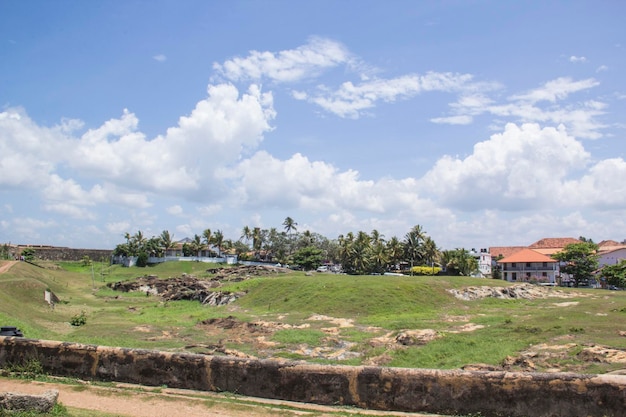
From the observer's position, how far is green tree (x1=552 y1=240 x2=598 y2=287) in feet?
222

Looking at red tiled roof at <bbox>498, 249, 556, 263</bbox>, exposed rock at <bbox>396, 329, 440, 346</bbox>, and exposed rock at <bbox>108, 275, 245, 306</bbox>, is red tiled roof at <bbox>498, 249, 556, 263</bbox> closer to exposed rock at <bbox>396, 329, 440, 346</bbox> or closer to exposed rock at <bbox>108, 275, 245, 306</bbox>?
exposed rock at <bbox>108, 275, 245, 306</bbox>

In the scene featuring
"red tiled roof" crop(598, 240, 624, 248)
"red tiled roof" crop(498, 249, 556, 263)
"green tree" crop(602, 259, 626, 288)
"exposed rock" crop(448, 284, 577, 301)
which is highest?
"red tiled roof" crop(598, 240, 624, 248)

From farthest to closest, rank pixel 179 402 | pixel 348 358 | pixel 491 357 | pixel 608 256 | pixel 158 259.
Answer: pixel 158 259 → pixel 608 256 → pixel 348 358 → pixel 491 357 → pixel 179 402

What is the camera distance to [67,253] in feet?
354

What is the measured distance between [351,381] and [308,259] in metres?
71.2

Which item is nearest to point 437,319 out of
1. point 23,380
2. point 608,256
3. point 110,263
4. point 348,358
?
point 348,358

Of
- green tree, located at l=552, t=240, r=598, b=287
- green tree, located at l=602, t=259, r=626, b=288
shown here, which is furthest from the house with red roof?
green tree, located at l=602, t=259, r=626, b=288

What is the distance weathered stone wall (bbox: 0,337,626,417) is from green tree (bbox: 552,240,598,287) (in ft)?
219

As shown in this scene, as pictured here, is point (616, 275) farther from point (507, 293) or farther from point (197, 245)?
point (197, 245)

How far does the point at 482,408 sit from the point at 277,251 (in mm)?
98292

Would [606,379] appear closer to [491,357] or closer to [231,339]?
[491,357]

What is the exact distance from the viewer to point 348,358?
72.6 ft

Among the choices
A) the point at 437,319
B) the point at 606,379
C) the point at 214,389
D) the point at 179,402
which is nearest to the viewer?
the point at 606,379

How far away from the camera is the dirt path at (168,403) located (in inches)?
363
